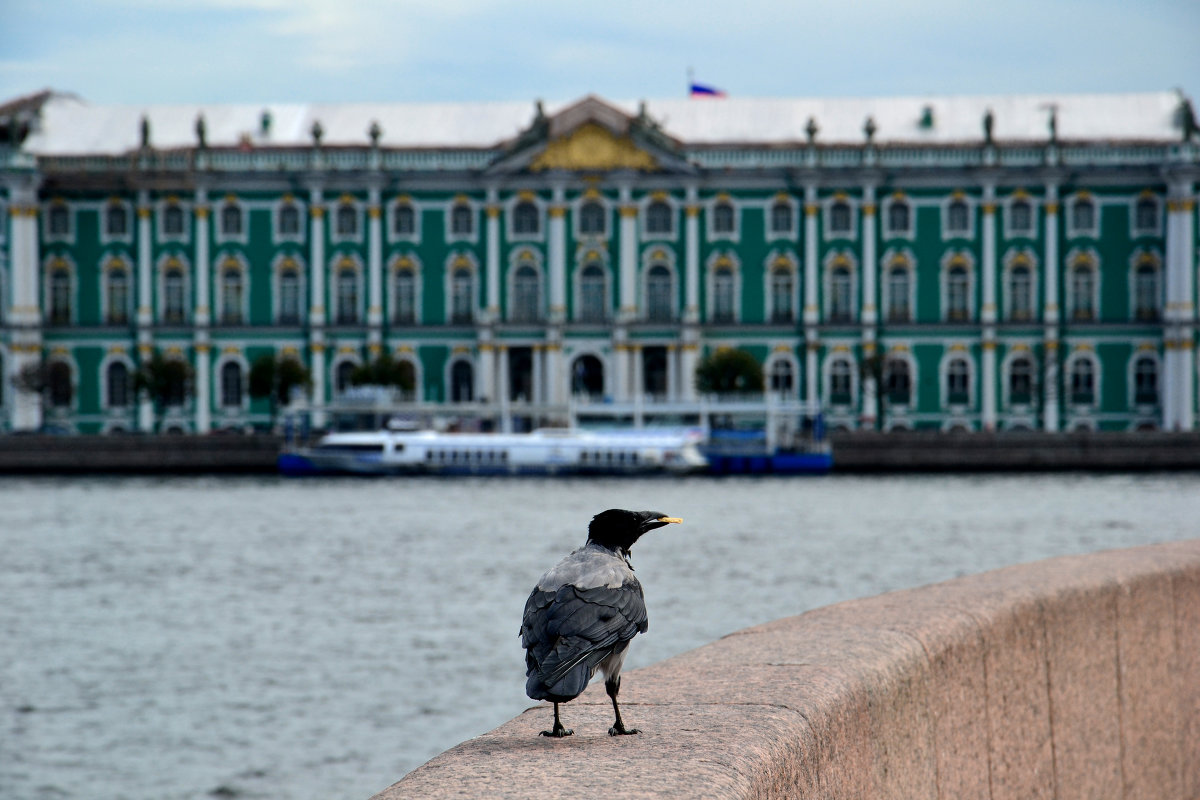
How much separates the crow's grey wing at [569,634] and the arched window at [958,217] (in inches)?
2428

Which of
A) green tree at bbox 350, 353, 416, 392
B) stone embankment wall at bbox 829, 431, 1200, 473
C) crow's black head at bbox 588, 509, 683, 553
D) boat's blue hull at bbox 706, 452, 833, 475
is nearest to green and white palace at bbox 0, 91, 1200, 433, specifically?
green tree at bbox 350, 353, 416, 392

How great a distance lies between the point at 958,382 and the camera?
208 feet

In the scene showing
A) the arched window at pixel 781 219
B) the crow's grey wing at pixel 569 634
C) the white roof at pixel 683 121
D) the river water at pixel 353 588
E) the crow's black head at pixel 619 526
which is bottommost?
the river water at pixel 353 588

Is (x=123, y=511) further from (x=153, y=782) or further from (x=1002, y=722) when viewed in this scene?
(x=1002, y=722)

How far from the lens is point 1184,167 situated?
61.4 metres

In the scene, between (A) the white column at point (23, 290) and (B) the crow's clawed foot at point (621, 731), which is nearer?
(B) the crow's clawed foot at point (621, 731)

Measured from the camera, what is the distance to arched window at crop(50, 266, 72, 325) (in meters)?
64.6

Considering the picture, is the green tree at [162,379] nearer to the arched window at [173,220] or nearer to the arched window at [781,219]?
the arched window at [173,220]

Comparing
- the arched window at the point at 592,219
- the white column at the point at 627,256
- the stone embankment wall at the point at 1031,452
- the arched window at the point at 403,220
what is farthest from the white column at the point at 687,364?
the arched window at the point at 403,220

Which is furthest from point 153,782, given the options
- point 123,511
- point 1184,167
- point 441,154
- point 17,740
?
point 1184,167

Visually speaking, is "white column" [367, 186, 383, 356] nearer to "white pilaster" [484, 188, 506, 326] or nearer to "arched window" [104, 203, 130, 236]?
"white pilaster" [484, 188, 506, 326]

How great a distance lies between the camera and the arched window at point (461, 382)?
64688mm

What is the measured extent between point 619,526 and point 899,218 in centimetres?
6131

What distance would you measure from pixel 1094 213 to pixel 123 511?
40.0m
